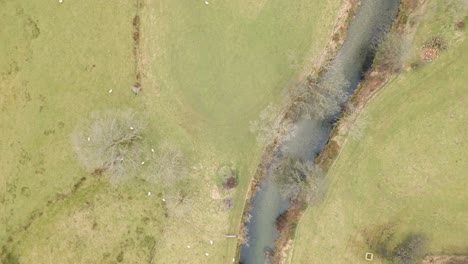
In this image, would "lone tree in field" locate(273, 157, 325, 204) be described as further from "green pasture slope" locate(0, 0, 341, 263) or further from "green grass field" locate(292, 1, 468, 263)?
"green pasture slope" locate(0, 0, 341, 263)

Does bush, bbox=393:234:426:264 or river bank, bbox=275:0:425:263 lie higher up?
river bank, bbox=275:0:425:263

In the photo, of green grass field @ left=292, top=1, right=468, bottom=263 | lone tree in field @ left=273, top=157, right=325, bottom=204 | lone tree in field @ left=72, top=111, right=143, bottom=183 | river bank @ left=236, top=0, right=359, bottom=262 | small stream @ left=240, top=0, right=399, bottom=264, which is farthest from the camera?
small stream @ left=240, top=0, right=399, bottom=264

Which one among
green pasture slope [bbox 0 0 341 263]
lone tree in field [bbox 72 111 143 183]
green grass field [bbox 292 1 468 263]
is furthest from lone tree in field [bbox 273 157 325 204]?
lone tree in field [bbox 72 111 143 183]

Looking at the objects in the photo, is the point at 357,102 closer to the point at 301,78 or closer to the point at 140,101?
the point at 301,78

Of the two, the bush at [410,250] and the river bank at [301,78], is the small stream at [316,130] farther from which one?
the bush at [410,250]

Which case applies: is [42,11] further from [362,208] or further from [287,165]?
[362,208]

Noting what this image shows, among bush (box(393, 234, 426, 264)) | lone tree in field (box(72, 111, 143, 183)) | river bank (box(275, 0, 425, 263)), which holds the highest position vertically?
river bank (box(275, 0, 425, 263))

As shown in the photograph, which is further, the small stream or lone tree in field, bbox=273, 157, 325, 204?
the small stream
